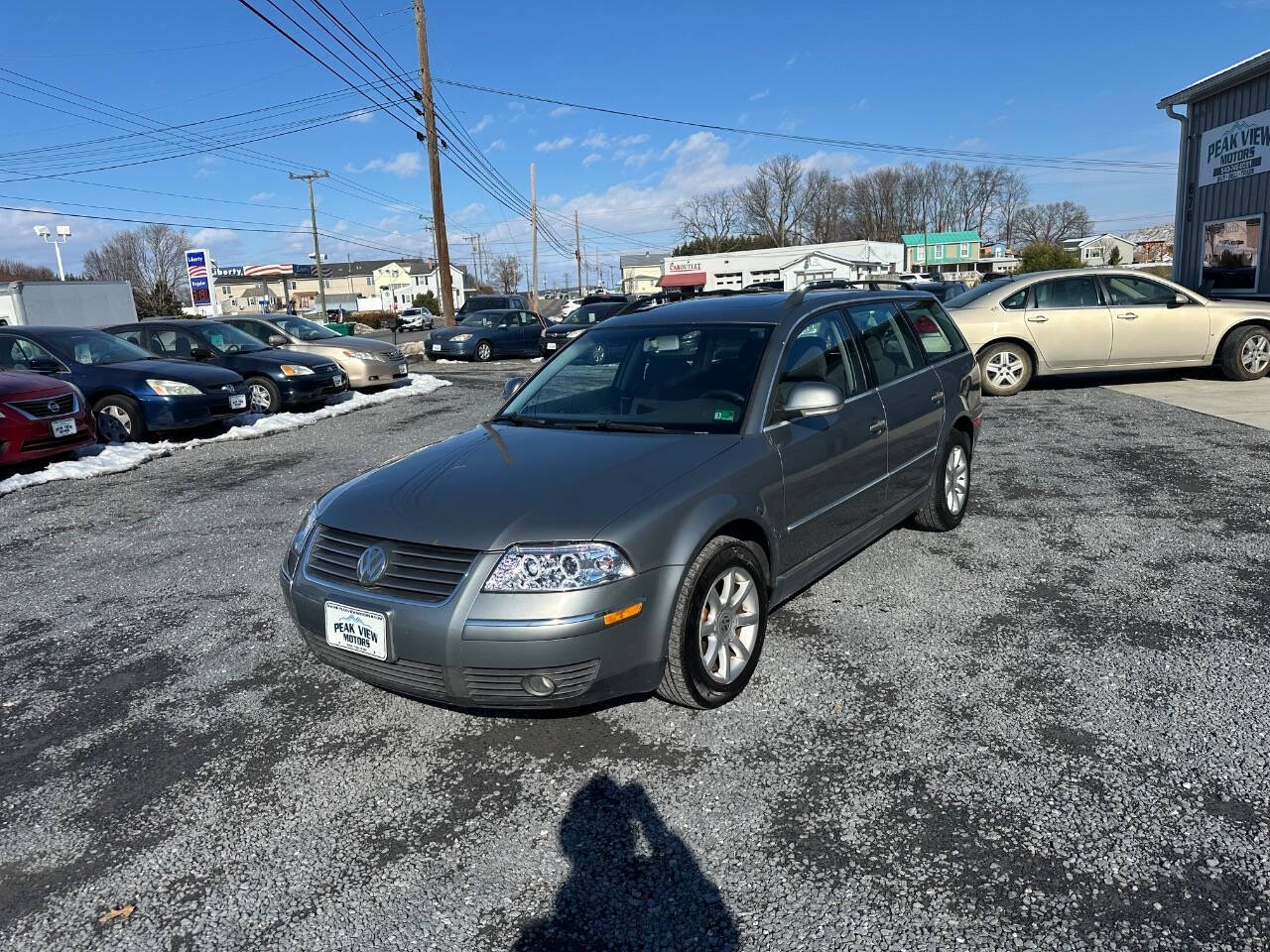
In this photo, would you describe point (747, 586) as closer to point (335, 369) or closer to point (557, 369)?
point (557, 369)

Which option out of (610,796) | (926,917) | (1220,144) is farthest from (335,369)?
(1220,144)

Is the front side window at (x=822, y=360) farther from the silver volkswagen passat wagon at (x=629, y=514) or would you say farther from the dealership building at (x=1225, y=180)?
the dealership building at (x=1225, y=180)

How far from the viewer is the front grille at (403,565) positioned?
3010mm

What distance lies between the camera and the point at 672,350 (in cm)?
436

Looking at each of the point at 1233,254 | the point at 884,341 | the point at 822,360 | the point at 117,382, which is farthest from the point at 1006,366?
the point at 117,382

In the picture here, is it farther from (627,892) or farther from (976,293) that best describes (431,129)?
(627,892)

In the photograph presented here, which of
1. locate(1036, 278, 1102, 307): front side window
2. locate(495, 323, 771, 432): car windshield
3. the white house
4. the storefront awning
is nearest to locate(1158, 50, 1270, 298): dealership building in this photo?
locate(1036, 278, 1102, 307): front side window

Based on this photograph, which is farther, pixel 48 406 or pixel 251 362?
pixel 251 362

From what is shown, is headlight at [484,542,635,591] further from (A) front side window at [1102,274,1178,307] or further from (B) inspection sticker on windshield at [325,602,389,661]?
(A) front side window at [1102,274,1178,307]

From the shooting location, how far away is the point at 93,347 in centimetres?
1059

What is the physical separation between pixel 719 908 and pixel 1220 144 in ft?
63.7

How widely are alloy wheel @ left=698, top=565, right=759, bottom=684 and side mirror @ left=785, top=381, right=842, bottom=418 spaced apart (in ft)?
2.52

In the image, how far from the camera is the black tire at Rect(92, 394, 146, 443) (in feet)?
33.2

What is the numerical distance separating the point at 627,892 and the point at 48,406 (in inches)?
337
